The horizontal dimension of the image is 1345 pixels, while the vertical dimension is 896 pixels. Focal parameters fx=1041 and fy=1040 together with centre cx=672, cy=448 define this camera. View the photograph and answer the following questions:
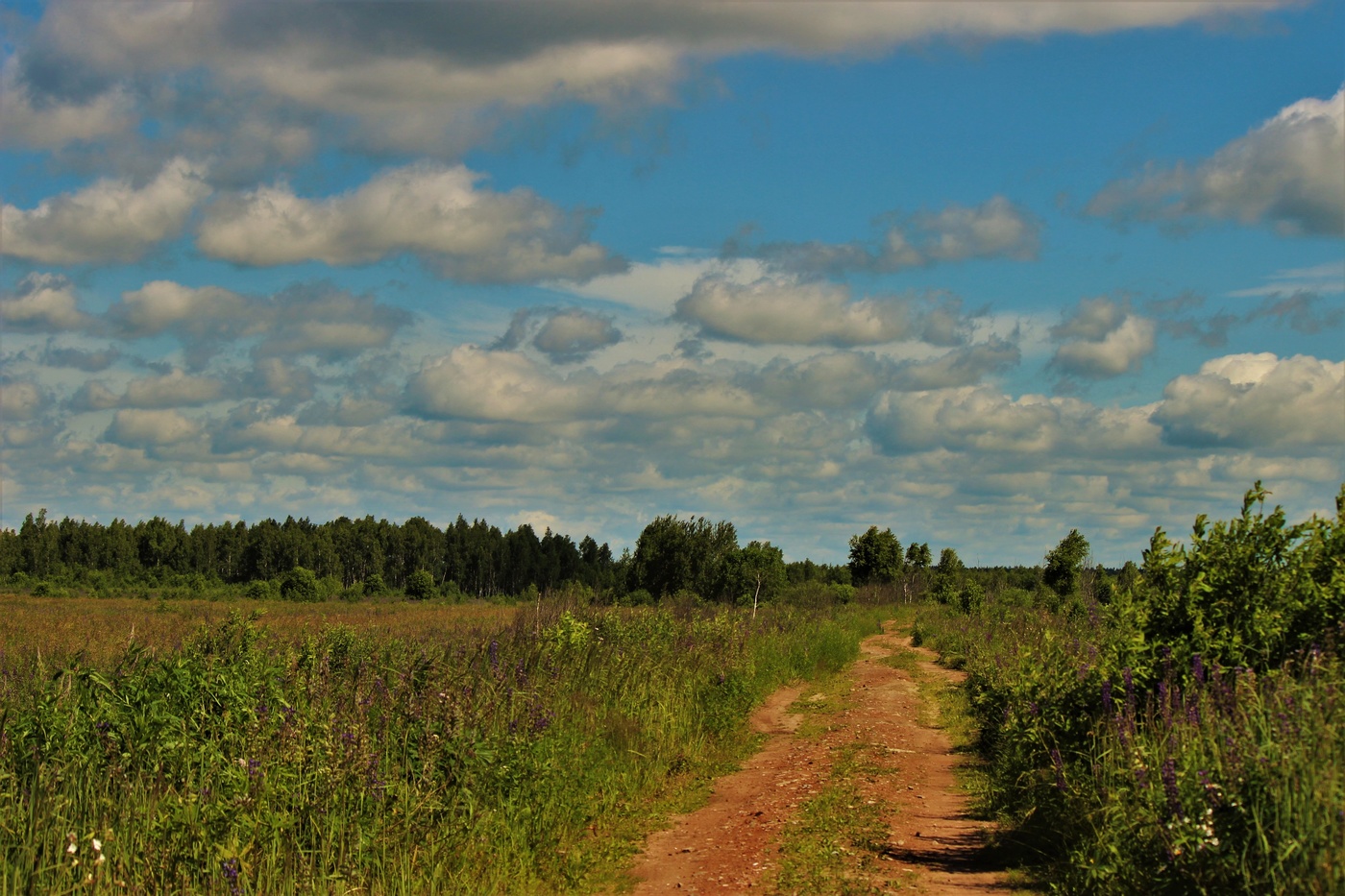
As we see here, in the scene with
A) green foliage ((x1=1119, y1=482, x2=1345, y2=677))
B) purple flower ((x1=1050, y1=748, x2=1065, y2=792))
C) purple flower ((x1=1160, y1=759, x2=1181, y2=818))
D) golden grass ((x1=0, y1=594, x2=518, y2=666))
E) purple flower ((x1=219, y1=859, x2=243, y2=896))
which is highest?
green foliage ((x1=1119, y1=482, x2=1345, y2=677))

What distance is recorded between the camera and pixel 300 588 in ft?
279

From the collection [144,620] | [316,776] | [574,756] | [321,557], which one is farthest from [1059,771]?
[321,557]

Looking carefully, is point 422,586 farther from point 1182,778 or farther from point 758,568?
point 1182,778

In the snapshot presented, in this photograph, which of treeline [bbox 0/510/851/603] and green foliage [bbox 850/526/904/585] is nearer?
green foliage [bbox 850/526/904/585]

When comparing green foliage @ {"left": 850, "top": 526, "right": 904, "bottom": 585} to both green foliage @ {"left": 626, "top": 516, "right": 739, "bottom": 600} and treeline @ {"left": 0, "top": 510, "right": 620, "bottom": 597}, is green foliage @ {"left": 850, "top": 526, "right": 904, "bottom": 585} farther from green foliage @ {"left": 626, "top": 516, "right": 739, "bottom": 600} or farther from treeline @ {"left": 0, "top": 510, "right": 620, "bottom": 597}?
treeline @ {"left": 0, "top": 510, "right": 620, "bottom": 597}

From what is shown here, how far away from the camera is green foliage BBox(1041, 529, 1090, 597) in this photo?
4212 centimetres

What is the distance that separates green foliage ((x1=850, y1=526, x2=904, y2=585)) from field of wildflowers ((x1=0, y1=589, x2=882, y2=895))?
6470 centimetres

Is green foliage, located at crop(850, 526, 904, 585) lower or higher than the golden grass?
higher

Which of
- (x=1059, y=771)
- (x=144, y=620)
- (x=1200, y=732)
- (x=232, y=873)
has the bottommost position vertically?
(x=144, y=620)

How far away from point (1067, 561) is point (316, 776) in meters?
39.6

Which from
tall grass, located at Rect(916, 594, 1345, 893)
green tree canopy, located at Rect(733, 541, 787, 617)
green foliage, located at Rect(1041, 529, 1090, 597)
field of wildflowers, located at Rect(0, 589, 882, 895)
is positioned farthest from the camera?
green tree canopy, located at Rect(733, 541, 787, 617)

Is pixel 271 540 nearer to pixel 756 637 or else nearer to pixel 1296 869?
pixel 756 637

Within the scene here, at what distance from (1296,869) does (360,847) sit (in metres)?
5.65

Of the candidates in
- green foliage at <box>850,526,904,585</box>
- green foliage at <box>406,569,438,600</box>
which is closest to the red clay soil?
green foliage at <box>850,526,904,585</box>
